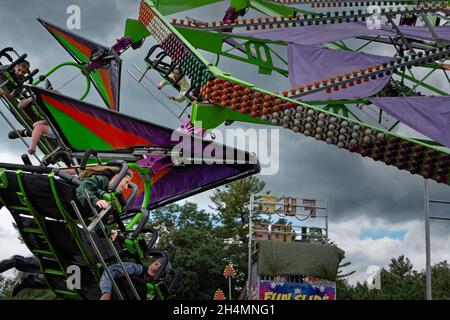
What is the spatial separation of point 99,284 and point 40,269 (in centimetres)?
89

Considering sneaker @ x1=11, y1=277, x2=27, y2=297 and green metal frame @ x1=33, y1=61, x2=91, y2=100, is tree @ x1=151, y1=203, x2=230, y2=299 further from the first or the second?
sneaker @ x1=11, y1=277, x2=27, y2=297

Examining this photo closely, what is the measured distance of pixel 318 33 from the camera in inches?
454

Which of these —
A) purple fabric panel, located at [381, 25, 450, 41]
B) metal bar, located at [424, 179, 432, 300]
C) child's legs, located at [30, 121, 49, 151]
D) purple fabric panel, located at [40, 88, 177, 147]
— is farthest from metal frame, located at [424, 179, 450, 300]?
child's legs, located at [30, 121, 49, 151]

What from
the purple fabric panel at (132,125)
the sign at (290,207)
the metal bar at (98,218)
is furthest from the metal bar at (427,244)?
the sign at (290,207)

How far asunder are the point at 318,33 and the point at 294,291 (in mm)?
8316

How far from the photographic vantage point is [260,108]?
8570mm

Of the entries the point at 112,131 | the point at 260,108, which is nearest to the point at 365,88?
the point at 260,108

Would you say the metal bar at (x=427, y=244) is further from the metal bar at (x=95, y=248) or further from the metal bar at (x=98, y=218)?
the metal bar at (x=98, y=218)

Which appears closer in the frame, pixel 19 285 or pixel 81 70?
pixel 19 285

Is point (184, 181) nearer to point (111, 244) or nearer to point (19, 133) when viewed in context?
point (19, 133)

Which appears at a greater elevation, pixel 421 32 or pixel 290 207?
pixel 421 32

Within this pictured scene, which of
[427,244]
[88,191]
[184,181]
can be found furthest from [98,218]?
[427,244]

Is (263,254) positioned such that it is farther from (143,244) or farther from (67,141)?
(143,244)

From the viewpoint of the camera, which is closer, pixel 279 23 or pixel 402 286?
pixel 279 23
